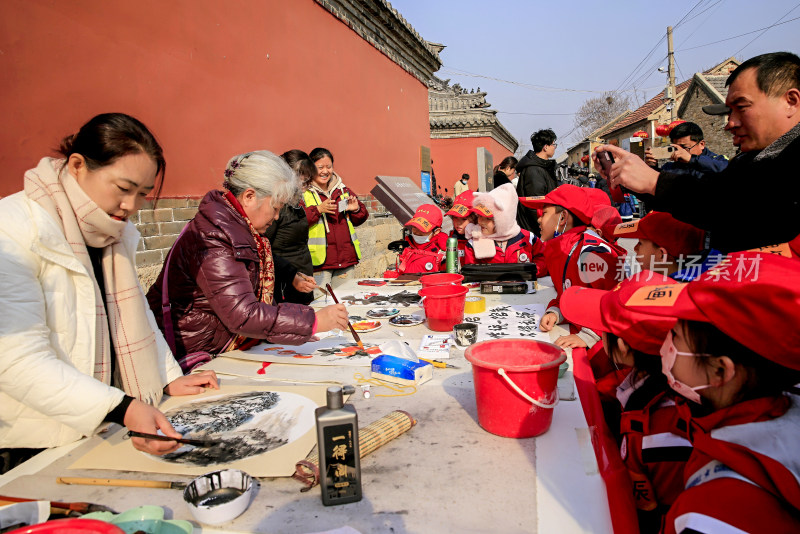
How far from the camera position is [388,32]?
8008 millimetres

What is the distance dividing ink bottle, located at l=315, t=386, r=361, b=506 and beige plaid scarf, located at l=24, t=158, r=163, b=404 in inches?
37.2

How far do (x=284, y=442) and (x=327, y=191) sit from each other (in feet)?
11.6

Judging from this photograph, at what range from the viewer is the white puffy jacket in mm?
1312

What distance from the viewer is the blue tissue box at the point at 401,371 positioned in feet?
6.10

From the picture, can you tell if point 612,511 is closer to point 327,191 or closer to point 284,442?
point 284,442

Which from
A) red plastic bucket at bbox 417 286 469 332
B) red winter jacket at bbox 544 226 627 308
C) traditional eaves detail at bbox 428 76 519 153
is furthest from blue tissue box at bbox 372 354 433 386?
traditional eaves detail at bbox 428 76 519 153

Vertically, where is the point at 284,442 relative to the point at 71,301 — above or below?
below

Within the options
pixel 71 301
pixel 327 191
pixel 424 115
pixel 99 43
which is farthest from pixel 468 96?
pixel 71 301

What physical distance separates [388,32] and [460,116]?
875 cm

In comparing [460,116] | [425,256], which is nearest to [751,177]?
[425,256]

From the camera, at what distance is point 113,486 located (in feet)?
4.10

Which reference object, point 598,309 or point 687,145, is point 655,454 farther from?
point 687,145

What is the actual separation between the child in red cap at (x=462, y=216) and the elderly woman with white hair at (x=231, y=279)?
2.46 m

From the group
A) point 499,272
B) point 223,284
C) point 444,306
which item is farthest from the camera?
point 499,272
